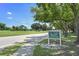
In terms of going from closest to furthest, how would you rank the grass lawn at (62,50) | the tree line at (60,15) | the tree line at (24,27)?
the grass lawn at (62,50) < the tree line at (24,27) < the tree line at (60,15)

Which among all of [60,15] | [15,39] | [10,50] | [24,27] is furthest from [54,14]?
[10,50]

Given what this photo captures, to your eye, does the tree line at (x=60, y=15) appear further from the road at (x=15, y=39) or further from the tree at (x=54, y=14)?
the road at (x=15, y=39)

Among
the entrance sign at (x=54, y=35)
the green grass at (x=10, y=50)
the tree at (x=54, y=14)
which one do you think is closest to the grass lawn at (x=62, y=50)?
the entrance sign at (x=54, y=35)

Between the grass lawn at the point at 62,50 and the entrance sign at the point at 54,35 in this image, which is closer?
the grass lawn at the point at 62,50

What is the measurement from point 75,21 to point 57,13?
1.30ft

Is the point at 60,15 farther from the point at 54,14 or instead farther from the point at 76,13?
the point at 76,13

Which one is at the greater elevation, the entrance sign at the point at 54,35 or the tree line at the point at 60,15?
the tree line at the point at 60,15

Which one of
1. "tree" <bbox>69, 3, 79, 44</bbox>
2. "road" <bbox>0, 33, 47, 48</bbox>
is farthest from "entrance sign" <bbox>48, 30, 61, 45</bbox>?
"tree" <bbox>69, 3, 79, 44</bbox>

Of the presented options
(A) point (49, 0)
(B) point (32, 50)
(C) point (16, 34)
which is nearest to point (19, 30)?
(C) point (16, 34)

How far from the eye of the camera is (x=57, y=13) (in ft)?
17.3

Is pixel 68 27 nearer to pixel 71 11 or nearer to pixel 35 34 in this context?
pixel 71 11

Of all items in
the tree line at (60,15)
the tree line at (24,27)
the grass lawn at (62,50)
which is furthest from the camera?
the tree line at (60,15)

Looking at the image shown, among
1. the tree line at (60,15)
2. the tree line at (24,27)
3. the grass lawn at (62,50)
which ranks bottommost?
the grass lawn at (62,50)

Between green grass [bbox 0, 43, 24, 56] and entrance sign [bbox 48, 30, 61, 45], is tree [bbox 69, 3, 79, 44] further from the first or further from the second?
green grass [bbox 0, 43, 24, 56]
